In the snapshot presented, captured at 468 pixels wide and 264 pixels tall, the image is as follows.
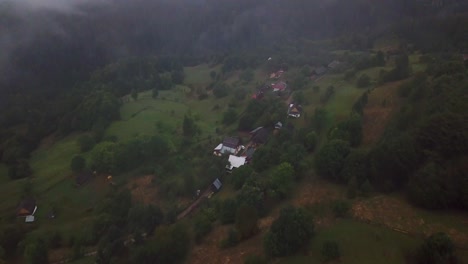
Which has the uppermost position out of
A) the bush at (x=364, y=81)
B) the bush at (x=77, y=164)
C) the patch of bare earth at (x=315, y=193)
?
the patch of bare earth at (x=315, y=193)

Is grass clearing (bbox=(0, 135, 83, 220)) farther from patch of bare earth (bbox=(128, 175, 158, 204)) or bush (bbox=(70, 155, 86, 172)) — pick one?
patch of bare earth (bbox=(128, 175, 158, 204))

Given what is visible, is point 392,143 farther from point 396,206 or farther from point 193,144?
point 193,144

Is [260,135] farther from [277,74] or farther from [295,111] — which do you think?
[277,74]

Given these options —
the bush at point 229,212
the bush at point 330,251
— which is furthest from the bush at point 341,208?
the bush at point 229,212

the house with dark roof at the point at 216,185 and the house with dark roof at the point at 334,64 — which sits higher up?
the house with dark roof at the point at 216,185

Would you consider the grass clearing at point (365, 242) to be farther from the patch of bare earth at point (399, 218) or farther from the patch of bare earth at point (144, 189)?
the patch of bare earth at point (144, 189)

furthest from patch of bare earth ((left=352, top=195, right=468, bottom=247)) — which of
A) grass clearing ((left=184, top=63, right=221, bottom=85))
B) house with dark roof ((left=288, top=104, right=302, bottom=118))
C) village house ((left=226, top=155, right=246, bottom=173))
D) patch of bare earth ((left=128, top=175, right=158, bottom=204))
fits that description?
grass clearing ((left=184, top=63, right=221, bottom=85))
